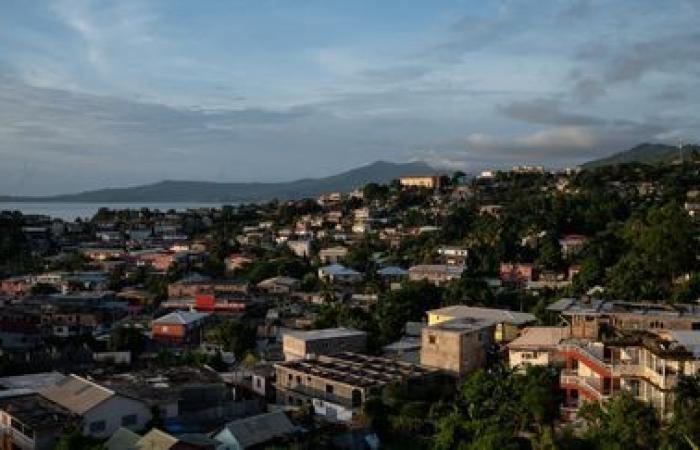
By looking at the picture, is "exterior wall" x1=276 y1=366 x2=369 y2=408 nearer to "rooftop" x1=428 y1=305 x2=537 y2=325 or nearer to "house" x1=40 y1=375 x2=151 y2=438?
"house" x1=40 y1=375 x2=151 y2=438

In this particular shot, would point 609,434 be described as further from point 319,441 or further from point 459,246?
point 459,246

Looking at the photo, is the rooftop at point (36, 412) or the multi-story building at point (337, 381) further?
the multi-story building at point (337, 381)

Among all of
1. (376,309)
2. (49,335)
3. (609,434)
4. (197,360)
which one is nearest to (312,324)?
(376,309)

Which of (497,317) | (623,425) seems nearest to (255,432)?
(623,425)

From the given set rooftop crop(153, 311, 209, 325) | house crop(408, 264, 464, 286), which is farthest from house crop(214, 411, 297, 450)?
house crop(408, 264, 464, 286)

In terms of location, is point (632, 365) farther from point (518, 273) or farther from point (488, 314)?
point (518, 273)

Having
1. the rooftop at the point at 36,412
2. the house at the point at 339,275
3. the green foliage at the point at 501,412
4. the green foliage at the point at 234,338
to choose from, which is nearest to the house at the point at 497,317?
the green foliage at the point at 501,412

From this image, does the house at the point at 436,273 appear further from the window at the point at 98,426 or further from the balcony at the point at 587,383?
the window at the point at 98,426
